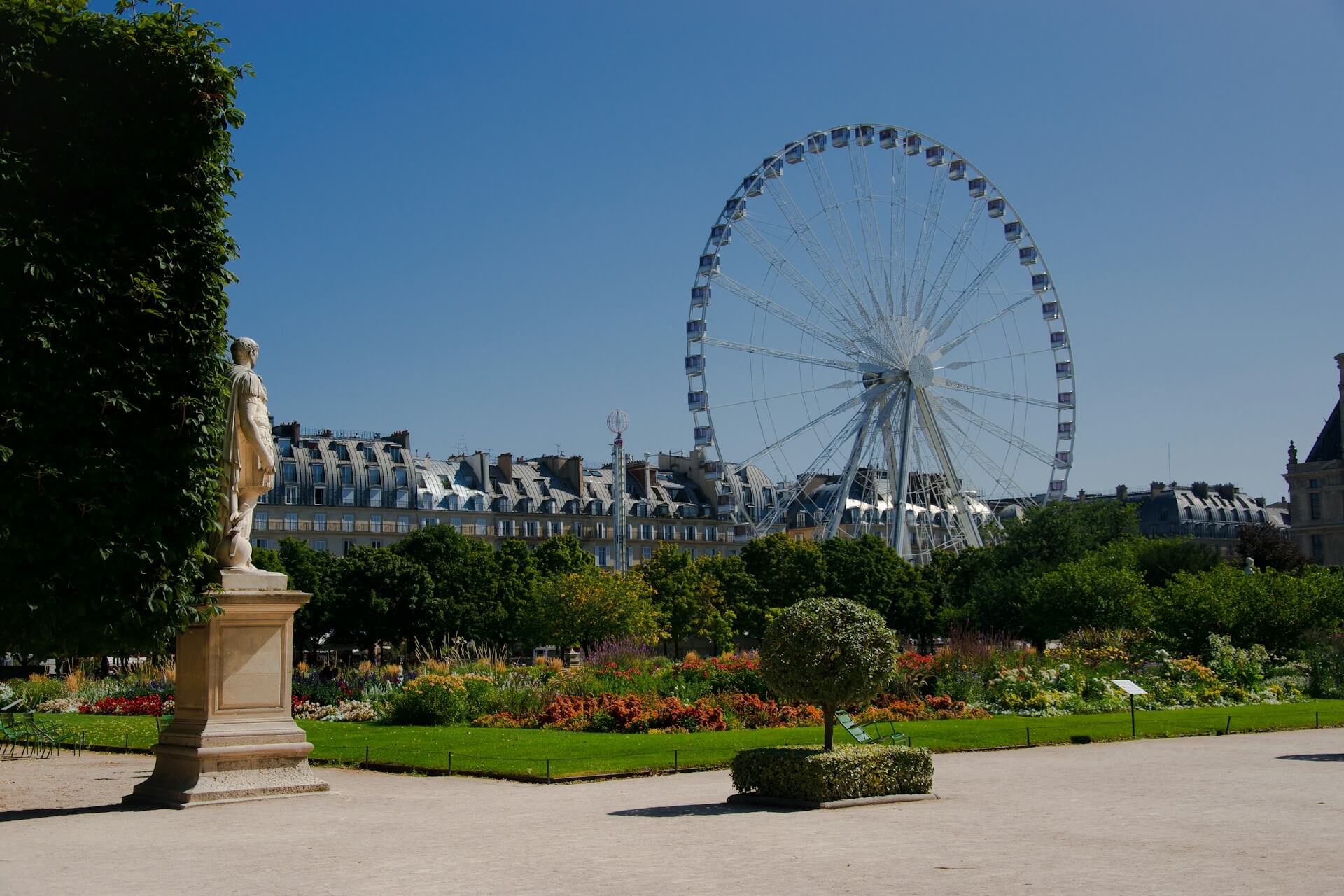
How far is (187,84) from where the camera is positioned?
15242 mm

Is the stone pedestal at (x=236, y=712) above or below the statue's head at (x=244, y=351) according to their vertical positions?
below

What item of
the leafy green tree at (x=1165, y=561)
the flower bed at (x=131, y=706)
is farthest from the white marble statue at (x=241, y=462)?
the leafy green tree at (x=1165, y=561)

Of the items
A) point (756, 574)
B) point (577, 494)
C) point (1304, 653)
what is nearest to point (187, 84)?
point (1304, 653)

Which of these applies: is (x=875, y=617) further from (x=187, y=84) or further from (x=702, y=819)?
(x=187, y=84)

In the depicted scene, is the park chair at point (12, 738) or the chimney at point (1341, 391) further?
the chimney at point (1341, 391)

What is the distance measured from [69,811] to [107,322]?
517 centimetres

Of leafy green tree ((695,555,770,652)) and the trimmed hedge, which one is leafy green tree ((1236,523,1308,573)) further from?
the trimmed hedge

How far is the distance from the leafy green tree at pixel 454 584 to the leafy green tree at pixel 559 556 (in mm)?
5634

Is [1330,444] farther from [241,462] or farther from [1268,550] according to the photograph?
[241,462]

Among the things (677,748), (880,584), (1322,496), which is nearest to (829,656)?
(677,748)

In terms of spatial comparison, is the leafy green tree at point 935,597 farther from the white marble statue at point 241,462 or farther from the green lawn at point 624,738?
the white marble statue at point 241,462

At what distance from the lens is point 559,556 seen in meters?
75.5

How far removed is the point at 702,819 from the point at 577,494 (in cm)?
9225

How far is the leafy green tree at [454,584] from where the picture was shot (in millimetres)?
62094
